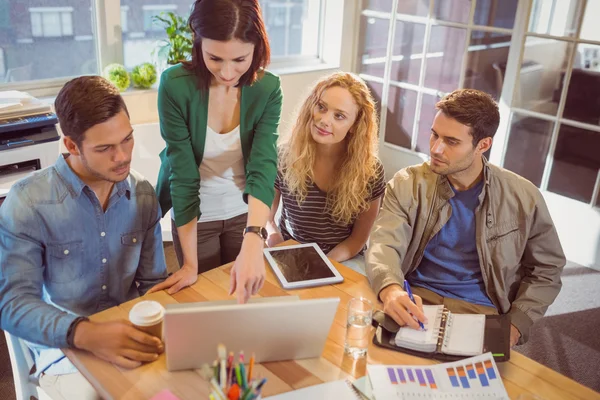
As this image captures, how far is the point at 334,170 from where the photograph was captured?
2.26 metres

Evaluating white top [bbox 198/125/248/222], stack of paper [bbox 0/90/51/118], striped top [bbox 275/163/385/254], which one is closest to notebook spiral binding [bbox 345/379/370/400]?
white top [bbox 198/125/248/222]

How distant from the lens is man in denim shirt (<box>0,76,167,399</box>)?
4.34 feet

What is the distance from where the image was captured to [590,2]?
3.07 meters

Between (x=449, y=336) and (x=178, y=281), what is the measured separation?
722 millimetres

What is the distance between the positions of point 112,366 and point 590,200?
2892mm

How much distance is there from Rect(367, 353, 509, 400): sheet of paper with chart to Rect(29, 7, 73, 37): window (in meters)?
Result: 2.76

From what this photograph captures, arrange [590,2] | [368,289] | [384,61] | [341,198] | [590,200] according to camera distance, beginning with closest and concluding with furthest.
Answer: [368,289]
[341,198]
[590,2]
[590,200]
[384,61]

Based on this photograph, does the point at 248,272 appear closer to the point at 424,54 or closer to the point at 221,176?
the point at 221,176

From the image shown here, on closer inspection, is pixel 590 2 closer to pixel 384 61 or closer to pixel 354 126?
pixel 384 61

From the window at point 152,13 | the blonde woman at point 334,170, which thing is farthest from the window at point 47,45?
the blonde woman at point 334,170

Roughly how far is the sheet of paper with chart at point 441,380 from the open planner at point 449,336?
37mm

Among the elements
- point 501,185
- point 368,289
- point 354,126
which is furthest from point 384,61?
point 368,289

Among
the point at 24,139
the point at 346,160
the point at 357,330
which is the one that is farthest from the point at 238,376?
the point at 24,139

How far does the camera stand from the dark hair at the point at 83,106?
1435 millimetres
